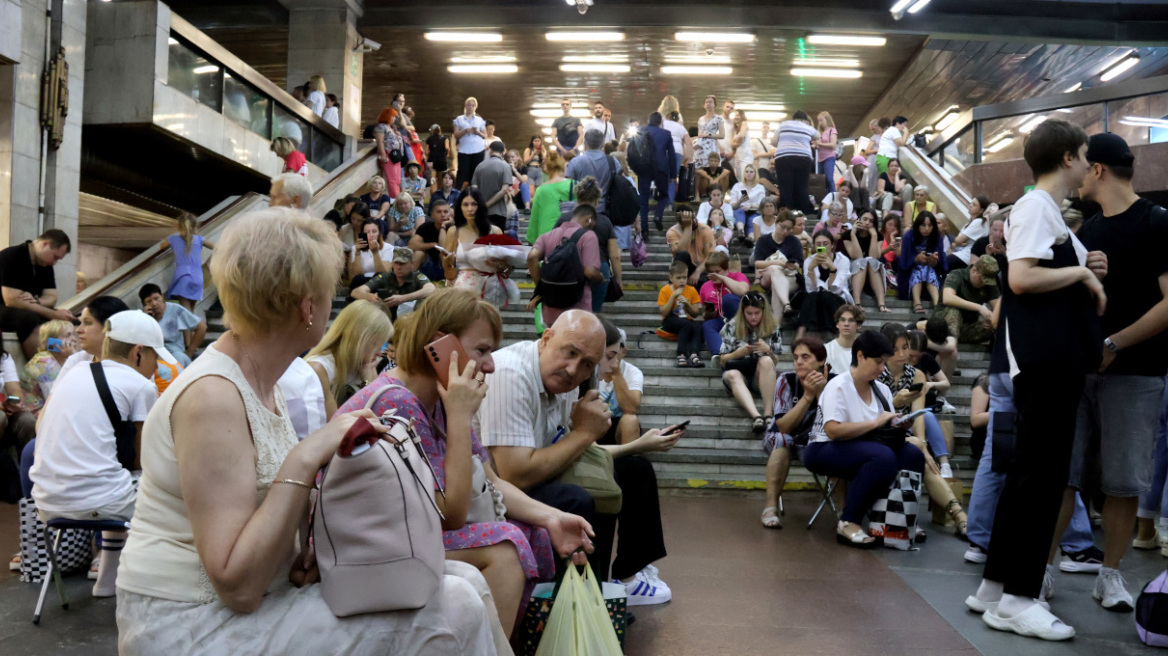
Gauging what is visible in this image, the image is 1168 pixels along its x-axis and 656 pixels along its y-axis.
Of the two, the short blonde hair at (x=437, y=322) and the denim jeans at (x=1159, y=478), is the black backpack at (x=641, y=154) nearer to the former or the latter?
the denim jeans at (x=1159, y=478)

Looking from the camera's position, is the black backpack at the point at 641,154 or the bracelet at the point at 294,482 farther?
the black backpack at the point at 641,154

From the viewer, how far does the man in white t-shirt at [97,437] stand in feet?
15.0

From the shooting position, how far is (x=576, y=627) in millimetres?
2912

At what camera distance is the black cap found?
445cm

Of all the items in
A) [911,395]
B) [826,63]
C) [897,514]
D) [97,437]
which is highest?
[826,63]

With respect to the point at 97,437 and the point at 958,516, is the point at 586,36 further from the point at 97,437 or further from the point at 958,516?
the point at 97,437

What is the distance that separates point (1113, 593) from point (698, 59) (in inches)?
745

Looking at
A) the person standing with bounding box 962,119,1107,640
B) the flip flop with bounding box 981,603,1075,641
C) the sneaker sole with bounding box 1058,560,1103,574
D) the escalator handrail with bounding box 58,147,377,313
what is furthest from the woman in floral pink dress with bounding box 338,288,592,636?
the escalator handrail with bounding box 58,147,377,313

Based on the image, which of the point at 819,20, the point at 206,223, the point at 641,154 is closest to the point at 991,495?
the point at 641,154

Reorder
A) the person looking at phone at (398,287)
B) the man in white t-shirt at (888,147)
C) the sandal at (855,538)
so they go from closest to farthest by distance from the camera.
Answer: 1. the sandal at (855,538)
2. the person looking at phone at (398,287)
3. the man in white t-shirt at (888,147)

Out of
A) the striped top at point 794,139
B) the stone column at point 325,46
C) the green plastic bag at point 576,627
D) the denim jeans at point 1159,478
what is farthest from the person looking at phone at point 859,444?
the stone column at point 325,46

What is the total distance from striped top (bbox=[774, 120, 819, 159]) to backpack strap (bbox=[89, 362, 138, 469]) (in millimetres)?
12122

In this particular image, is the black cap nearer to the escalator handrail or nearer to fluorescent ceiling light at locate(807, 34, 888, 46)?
the escalator handrail

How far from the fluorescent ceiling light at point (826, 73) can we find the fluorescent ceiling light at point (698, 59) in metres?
1.74
